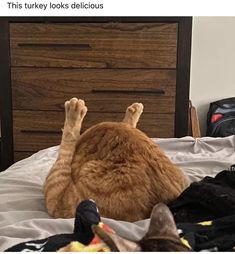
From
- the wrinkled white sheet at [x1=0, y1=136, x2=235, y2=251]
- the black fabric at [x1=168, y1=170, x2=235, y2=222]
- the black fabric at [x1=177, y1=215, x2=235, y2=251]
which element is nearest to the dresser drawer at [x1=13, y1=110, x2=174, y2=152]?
the wrinkled white sheet at [x1=0, y1=136, x2=235, y2=251]

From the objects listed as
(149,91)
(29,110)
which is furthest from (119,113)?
(29,110)

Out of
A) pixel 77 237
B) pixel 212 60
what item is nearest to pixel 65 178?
pixel 77 237

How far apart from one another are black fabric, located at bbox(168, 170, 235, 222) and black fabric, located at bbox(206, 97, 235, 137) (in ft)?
4.20

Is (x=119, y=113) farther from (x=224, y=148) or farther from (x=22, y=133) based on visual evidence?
(x=224, y=148)

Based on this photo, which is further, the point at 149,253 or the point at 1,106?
the point at 1,106

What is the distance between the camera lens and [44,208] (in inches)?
38.1

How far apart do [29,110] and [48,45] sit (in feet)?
1.12

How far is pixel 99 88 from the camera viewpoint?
2.01 meters

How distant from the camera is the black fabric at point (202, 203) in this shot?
2.74ft

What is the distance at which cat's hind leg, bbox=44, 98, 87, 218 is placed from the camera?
0.89 metres

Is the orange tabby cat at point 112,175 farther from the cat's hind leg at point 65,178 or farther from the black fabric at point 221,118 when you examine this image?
the black fabric at point 221,118

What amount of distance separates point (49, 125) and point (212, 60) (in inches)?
38.2

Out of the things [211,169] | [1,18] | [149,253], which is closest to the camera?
[149,253]

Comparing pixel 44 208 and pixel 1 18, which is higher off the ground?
pixel 1 18
